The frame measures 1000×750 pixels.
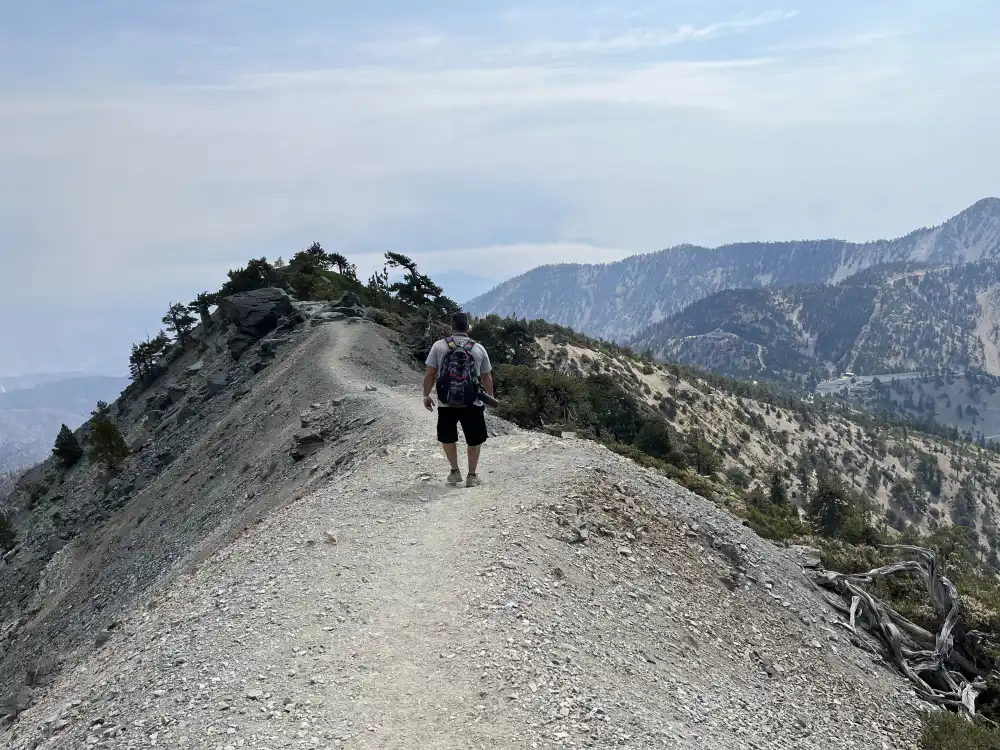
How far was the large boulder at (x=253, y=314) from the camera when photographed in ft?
148

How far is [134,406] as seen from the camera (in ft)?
197

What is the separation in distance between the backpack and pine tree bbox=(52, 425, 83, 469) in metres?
53.4

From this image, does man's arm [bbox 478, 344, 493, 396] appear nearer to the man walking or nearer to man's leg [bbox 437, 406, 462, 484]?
the man walking

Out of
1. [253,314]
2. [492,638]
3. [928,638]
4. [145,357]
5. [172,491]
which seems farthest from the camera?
[145,357]

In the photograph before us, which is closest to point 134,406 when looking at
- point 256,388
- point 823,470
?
point 256,388

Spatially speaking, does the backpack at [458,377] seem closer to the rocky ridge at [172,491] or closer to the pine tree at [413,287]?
the rocky ridge at [172,491]

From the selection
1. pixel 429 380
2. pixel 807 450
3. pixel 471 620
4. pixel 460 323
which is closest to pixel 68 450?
pixel 429 380

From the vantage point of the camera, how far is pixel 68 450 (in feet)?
180

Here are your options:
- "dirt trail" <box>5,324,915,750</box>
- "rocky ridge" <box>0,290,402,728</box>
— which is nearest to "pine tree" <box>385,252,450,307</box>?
"rocky ridge" <box>0,290,402,728</box>

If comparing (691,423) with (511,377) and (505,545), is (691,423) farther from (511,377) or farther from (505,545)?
(505,545)

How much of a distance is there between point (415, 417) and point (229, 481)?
32.6 feet

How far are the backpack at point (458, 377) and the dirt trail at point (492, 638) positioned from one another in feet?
5.54

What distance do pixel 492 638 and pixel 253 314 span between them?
1644 inches

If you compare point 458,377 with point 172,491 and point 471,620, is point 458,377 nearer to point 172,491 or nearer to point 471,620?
point 471,620
